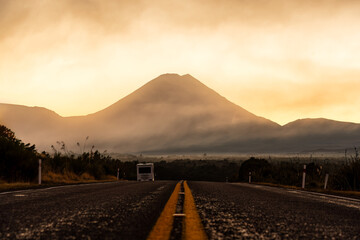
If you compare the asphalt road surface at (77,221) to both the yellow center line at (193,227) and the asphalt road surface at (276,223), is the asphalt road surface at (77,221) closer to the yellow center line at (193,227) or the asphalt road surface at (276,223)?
the yellow center line at (193,227)

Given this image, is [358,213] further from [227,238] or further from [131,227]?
[131,227]

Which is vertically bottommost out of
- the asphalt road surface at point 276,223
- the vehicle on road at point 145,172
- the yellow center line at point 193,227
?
the vehicle on road at point 145,172

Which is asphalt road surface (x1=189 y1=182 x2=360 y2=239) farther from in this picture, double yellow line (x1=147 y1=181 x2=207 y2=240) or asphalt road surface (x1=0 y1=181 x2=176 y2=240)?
asphalt road surface (x1=0 y1=181 x2=176 y2=240)

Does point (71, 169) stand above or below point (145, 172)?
above

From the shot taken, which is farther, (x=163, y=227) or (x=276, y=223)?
(x=276, y=223)

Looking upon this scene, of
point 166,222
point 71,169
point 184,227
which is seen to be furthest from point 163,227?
point 71,169

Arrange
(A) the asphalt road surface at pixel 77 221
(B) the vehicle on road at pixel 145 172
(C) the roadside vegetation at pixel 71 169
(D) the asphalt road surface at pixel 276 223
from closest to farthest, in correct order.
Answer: (A) the asphalt road surface at pixel 77 221 < (D) the asphalt road surface at pixel 276 223 < (C) the roadside vegetation at pixel 71 169 < (B) the vehicle on road at pixel 145 172

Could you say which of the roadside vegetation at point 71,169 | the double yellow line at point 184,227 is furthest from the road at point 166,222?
the roadside vegetation at point 71,169

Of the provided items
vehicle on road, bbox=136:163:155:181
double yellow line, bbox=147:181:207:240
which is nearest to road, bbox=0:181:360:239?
double yellow line, bbox=147:181:207:240

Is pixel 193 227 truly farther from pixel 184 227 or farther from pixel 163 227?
pixel 163 227

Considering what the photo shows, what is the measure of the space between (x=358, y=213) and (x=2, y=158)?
13525mm

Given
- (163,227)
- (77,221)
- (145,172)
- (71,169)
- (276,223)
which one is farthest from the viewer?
(145,172)

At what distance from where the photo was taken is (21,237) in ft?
10.8

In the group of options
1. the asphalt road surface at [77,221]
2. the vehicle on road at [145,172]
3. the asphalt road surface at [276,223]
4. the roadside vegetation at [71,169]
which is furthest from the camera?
the vehicle on road at [145,172]
